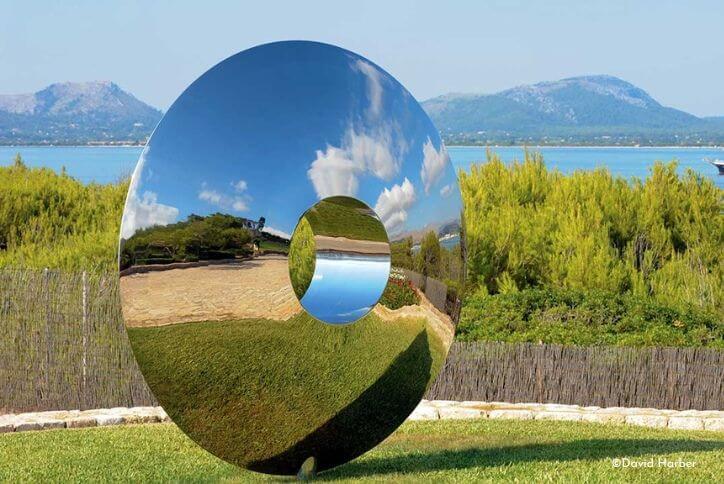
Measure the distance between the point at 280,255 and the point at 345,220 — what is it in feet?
3.22

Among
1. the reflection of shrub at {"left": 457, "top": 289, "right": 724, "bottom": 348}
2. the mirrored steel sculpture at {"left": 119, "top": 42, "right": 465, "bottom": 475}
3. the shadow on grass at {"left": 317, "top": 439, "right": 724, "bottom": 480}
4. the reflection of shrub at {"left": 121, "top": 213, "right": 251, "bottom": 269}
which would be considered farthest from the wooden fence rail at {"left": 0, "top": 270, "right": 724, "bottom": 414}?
the reflection of shrub at {"left": 121, "top": 213, "right": 251, "bottom": 269}

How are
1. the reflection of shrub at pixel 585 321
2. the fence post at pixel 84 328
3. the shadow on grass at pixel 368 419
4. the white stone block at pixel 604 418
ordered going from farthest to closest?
1. the reflection of shrub at pixel 585 321
2. the fence post at pixel 84 328
3. the white stone block at pixel 604 418
4. the shadow on grass at pixel 368 419

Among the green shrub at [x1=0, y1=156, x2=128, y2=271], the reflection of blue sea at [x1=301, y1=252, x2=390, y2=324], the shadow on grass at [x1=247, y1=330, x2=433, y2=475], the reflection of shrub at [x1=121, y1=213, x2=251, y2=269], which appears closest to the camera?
the reflection of shrub at [x1=121, y1=213, x2=251, y2=269]

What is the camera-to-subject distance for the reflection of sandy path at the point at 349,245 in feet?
24.3

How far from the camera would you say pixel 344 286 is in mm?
7551

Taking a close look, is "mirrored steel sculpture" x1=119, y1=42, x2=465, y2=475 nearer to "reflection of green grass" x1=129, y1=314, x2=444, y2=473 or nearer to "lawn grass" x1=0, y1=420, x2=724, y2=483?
"reflection of green grass" x1=129, y1=314, x2=444, y2=473

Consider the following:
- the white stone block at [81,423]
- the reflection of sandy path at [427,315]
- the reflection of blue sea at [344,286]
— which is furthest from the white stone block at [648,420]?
the white stone block at [81,423]

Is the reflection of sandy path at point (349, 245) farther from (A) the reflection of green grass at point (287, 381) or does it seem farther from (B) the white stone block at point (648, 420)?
(B) the white stone block at point (648, 420)

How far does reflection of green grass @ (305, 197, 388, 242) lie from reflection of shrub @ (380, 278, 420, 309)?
0.33 metres

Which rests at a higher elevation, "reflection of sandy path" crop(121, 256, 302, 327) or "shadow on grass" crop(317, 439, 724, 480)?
"reflection of sandy path" crop(121, 256, 302, 327)

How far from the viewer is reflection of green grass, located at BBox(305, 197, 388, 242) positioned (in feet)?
23.3

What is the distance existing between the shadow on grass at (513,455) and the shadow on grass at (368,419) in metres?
0.21

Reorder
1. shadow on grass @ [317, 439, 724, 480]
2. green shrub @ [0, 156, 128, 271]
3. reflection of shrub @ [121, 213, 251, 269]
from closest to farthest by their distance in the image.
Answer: reflection of shrub @ [121, 213, 251, 269]
shadow on grass @ [317, 439, 724, 480]
green shrub @ [0, 156, 128, 271]

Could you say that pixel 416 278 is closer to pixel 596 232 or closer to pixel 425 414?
pixel 425 414
